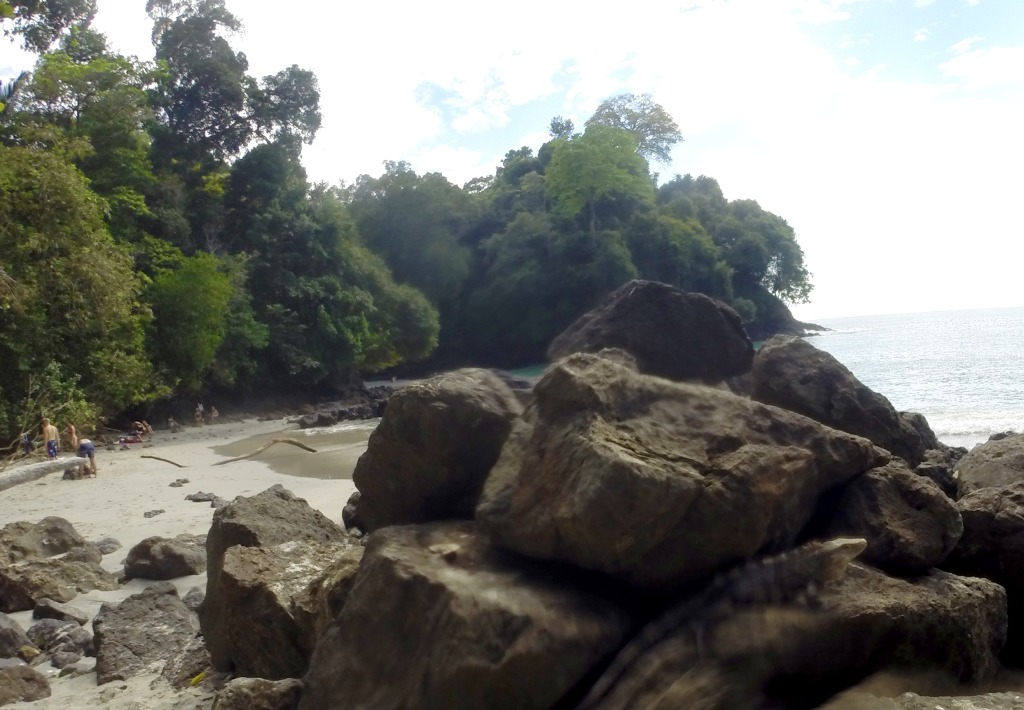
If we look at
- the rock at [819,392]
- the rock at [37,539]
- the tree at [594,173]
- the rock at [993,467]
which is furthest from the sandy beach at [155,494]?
the tree at [594,173]

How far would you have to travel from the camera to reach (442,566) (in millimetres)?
2883

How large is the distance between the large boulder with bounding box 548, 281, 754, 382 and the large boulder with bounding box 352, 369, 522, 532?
1.33 m

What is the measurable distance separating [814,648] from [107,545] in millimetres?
7195

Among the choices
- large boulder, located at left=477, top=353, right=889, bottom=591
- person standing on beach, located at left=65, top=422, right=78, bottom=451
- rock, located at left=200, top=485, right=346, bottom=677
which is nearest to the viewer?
large boulder, located at left=477, top=353, right=889, bottom=591

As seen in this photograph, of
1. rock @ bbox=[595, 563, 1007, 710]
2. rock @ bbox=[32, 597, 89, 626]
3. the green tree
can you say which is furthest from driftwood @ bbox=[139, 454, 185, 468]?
rock @ bbox=[595, 563, 1007, 710]

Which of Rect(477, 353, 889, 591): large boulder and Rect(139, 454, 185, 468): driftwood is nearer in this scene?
Rect(477, 353, 889, 591): large boulder

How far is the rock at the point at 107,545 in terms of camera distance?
308 inches

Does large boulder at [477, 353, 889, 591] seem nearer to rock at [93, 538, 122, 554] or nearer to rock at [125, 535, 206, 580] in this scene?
rock at [125, 535, 206, 580]

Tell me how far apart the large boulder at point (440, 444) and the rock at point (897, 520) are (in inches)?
55.0

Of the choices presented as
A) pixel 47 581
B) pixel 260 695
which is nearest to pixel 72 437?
pixel 47 581

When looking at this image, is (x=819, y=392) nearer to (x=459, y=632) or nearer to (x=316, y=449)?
(x=459, y=632)

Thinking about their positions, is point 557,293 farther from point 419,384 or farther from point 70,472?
point 419,384

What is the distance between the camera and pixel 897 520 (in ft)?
10.7

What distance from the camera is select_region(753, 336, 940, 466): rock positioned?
493 cm
